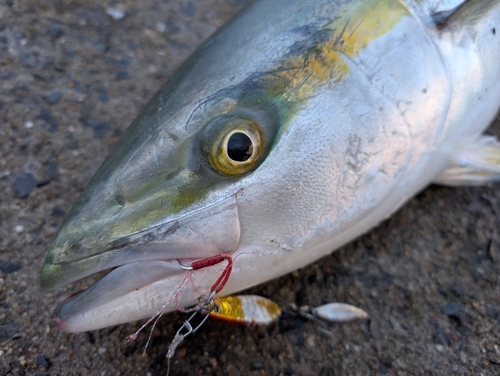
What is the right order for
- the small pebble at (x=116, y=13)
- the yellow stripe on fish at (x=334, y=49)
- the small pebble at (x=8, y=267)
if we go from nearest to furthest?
1. the yellow stripe on fish at (x=334, y=49)
2. the small pebble at (x=8, y=267)
3. the small pebble at (x=116, y=13)

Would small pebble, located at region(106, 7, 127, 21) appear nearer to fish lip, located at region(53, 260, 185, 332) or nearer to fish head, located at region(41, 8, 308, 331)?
fish head, located at region(41, 8, 308, 331)

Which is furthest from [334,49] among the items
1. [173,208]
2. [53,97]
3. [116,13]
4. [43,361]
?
[116,13]

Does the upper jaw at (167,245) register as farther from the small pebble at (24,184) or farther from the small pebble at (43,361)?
the small pebble at (24,184)

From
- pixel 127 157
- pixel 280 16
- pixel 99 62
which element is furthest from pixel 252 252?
pixel 99 62

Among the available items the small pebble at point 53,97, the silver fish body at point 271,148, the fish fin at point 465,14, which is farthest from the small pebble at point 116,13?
the fish fin at point 465,14

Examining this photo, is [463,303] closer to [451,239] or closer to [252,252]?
[451,239]

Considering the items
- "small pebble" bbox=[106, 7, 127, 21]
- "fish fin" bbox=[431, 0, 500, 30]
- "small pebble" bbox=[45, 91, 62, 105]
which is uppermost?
"small pebble" bbox=[106, 7, 127, 21]

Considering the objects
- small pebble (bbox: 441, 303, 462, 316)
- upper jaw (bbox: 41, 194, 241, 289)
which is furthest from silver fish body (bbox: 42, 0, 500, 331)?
small pebble (bbox: 441, 303, 462, 316)
